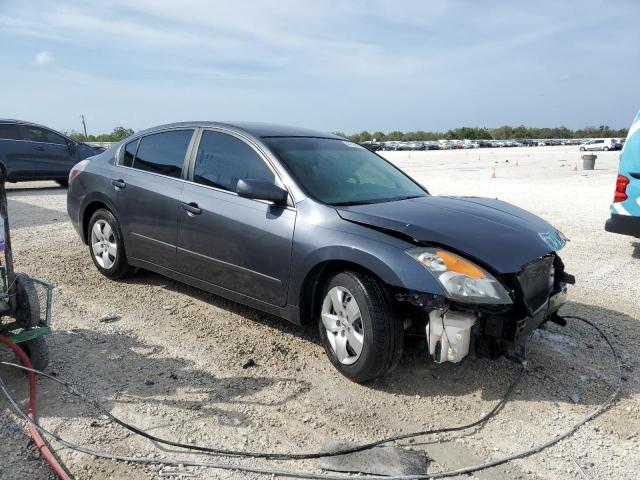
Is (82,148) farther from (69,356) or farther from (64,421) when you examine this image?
(64,421)

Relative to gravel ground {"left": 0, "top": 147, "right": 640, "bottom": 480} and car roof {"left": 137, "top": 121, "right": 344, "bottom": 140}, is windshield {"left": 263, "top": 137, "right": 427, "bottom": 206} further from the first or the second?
gravel ground {"left": 0, "top": 147, "right": 640, "bottom": 480}

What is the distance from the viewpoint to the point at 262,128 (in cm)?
466

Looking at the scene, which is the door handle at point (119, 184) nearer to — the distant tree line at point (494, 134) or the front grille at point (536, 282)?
the front grille at point (536, 282)

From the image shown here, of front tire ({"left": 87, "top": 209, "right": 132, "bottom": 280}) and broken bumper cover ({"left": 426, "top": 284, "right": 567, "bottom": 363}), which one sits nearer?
broken bumper cover ({"left": 426, "top": 284, "right": 567, "bottom": 363})

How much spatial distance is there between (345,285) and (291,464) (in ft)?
3.76

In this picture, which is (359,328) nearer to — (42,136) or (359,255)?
(359,255)

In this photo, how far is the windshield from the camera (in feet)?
13.2

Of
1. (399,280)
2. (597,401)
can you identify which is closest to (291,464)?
(399,280)

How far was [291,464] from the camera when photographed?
2791 mm

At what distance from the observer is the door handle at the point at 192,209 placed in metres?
4.37

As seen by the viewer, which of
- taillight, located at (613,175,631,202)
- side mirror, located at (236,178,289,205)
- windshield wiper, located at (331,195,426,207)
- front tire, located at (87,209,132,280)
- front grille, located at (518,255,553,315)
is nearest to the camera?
front grille, located at (518,255,553,315)

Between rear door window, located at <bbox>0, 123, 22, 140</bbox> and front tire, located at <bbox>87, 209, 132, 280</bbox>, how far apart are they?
30.0ft

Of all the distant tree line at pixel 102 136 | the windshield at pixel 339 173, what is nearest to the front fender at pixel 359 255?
the windshield at pixel 339 173

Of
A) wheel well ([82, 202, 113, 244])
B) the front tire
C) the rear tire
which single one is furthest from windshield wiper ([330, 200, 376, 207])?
wheel well ([82, 202, 113, 244])
